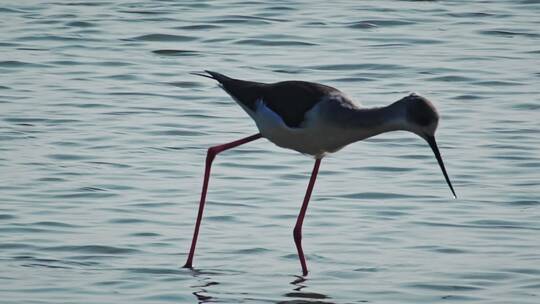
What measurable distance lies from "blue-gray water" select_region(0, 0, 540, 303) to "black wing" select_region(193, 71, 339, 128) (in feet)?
3.04

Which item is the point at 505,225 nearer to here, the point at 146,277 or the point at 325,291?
the point at 325,291

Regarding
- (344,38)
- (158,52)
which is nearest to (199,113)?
(158,52)

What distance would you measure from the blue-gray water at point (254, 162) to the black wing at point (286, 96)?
93cm

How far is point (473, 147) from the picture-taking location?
1216cm

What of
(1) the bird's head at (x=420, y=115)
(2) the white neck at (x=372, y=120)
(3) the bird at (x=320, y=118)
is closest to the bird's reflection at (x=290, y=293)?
(3) the bird at (x=320, y=118)

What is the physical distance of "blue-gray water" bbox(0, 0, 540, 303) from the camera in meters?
8.70

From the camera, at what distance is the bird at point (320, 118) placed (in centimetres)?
848

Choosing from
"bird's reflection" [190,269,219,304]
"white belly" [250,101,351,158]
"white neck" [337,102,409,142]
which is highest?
"white neck" [337,102,409,142]

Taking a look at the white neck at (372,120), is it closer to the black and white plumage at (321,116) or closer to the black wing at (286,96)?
the black and white plumage at (321,116)

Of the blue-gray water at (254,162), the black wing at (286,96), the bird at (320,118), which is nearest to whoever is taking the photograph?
the bird at (320,118)

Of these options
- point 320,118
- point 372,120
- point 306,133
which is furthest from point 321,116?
point 372,120

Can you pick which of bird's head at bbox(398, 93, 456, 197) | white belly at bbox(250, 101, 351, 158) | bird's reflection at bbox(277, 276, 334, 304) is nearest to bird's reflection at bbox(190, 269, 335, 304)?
bird's reflection at bbox(277, 276, 334, 304)

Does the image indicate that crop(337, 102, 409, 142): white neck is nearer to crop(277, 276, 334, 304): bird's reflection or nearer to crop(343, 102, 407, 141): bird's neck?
crop(343, 102, 407, 141): bird's neck

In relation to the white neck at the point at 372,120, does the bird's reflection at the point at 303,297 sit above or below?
below
